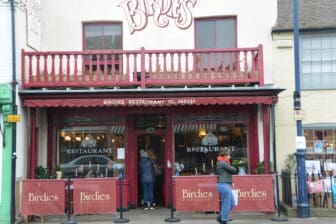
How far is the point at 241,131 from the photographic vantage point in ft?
49.4

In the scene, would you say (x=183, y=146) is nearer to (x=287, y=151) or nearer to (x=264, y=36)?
(x=287, y=151)

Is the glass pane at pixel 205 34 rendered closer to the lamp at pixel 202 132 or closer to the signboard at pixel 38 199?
the lamp at pixel 202 132

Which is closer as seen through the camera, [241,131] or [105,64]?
[105,64]

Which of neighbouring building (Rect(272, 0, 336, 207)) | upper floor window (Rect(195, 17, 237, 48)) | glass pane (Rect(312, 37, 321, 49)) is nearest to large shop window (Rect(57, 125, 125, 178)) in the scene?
upper floor window (Rect(195, 17, 237, 48))

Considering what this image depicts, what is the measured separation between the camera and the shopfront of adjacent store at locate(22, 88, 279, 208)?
14.9 m

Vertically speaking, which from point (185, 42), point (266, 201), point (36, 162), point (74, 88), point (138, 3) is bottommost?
point (266, 201)

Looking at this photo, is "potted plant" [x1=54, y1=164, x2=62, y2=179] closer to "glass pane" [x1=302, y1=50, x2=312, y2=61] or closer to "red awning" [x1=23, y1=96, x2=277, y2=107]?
"red awning" [x1=23, y1=96, x2=277, y2=107]

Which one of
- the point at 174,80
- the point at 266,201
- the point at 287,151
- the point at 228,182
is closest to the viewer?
the point at 228,182

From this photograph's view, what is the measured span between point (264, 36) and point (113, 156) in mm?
5589

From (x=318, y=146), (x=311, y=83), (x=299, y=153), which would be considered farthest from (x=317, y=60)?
(x=299, y=153)

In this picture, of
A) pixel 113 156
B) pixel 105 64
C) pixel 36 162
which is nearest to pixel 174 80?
pixel 105 64

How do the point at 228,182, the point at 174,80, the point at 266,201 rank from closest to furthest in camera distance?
the point at 228,182
the point at 266,201
the point at 174,80

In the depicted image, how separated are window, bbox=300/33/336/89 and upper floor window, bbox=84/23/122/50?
17.9 ft

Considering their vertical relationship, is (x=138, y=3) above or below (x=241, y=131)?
above
